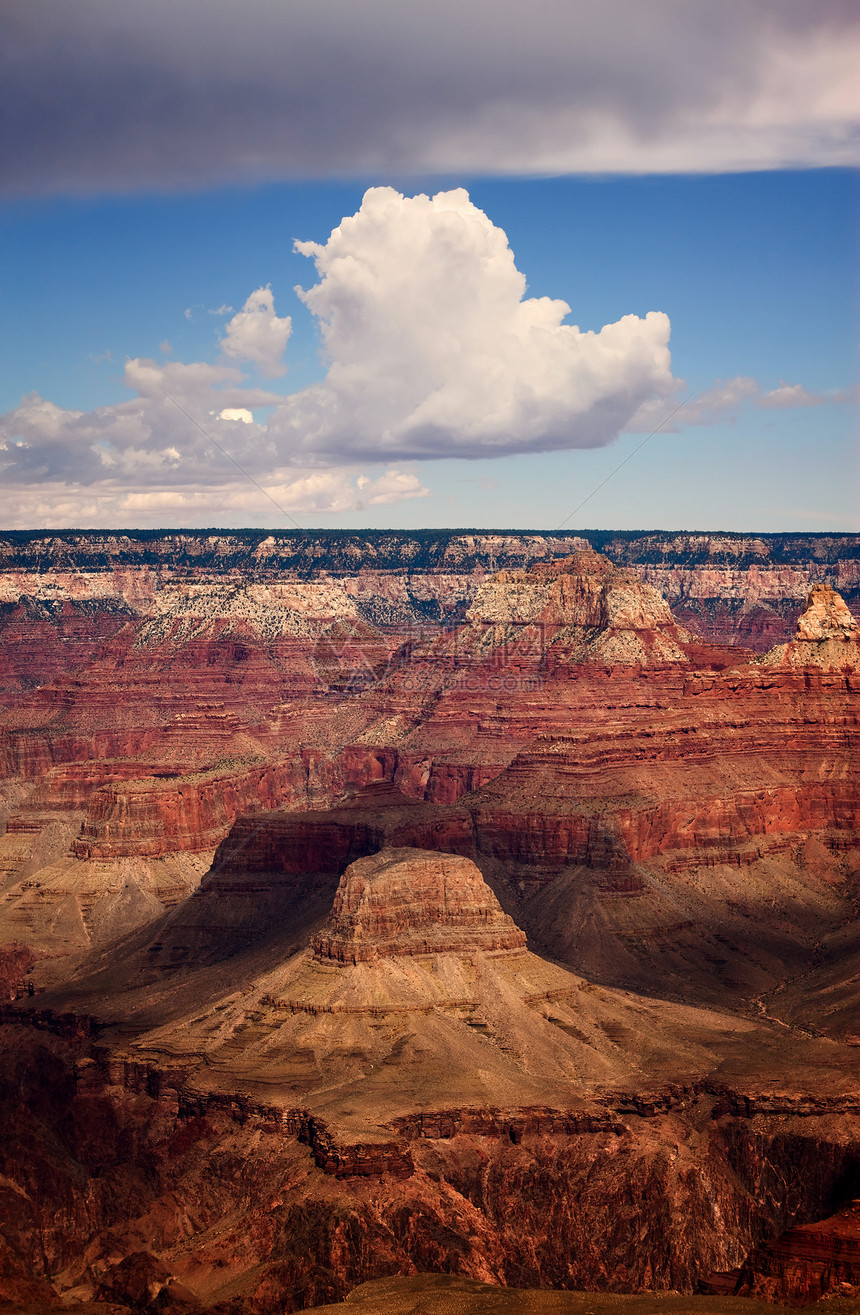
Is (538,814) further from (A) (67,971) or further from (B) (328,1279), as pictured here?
(B) (328,1279)

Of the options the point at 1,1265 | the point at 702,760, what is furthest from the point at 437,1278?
the point at 702,760

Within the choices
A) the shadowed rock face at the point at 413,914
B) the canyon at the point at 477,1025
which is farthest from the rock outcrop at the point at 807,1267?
the shadowed rock face at the point at 413,914

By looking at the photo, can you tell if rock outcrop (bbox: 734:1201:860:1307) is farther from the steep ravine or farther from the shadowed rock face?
the shadowed rock face

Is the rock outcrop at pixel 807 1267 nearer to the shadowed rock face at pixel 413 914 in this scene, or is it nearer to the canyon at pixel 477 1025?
the canyon at pixel 477 1025

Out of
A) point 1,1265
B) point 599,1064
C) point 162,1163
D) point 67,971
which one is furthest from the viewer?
point 67,971

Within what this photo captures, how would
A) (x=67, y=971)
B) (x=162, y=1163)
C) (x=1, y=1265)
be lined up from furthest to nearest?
(x=67, y=971) → (x=162, y=1163) → (x=1, y=1265)

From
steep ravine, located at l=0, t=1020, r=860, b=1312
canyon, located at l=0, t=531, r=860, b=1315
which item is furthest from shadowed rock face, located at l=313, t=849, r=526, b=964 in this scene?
steep ravine, located at l=0, t=1020, r=860, b=1312
